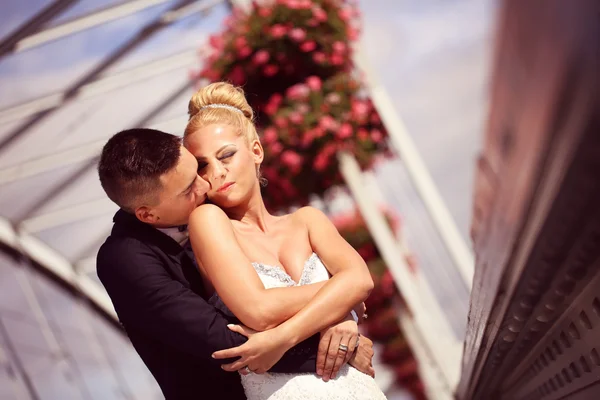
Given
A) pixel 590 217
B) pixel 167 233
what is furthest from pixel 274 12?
pixel 590 217

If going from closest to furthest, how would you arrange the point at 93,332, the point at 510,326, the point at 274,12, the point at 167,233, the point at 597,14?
1. the point at 597,14
2. the point at 510,326
3. the point at 167,233
4. the point at 274,12
5. the point at 93,332

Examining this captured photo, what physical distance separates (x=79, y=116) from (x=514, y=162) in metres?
7.20

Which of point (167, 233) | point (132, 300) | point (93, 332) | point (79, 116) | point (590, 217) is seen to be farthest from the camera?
point (93, 332)

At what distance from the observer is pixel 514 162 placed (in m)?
0.40

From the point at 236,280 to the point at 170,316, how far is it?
172 mm

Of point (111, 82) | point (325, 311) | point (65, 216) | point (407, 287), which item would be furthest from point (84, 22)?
point (325, 311)

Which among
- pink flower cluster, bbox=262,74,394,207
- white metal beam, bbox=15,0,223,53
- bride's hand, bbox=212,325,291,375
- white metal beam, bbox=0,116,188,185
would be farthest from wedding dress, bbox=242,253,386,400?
white metal beam, bbox=0,116,188,185

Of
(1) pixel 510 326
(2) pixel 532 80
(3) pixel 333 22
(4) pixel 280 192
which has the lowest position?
(4) pixel 280 192

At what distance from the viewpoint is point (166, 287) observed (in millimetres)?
1656

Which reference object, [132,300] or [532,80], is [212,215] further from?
[532,80]

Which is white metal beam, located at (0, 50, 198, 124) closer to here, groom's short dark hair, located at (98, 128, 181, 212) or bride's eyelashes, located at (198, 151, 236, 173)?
bride's eyelashes, located at (198, 151, 236, 173)

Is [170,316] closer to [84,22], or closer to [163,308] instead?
[163,308]

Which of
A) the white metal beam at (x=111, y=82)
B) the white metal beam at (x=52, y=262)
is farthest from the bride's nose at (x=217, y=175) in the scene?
the white metal beam at (x=52, y=262)

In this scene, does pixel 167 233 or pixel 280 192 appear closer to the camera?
pixel 167 233
